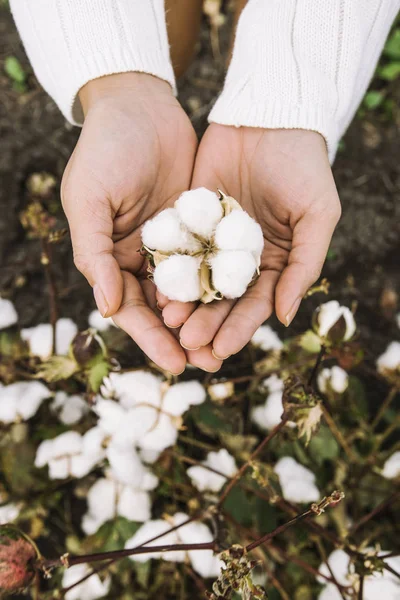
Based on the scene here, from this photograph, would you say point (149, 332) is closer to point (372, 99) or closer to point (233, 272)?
point (233, 272)

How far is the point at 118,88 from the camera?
1.06 metres

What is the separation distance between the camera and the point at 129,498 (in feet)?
3.60

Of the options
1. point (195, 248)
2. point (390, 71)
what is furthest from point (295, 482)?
point (390, 71)

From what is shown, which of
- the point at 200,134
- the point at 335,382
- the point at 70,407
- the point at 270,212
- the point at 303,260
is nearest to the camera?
the point at 303,260

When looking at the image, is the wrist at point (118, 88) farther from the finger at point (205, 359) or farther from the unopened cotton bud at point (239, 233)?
the finger at point (205, 359)

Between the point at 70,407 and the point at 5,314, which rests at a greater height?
the point at 5,314

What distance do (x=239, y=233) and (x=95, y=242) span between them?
239mm

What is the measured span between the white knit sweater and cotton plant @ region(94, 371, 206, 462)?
1.89 ft

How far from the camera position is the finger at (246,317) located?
791 millimetres

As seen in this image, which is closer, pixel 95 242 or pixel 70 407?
pixel 95 242

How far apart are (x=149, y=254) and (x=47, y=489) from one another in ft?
2.15

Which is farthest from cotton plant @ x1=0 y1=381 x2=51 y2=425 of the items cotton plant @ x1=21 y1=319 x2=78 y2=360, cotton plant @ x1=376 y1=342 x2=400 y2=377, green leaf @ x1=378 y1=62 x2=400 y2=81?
green leaf @ x1=378 y1=62 x2=400 y2=81

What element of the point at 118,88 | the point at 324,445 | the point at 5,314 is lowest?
the point at 324,445

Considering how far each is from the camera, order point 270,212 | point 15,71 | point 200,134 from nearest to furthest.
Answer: point 270,212
point 200,134
point 15,71
